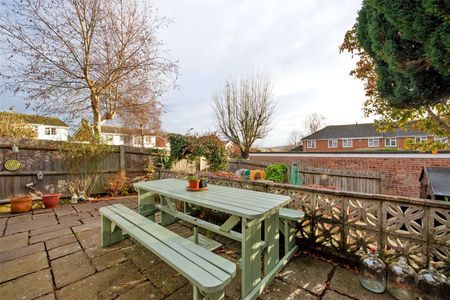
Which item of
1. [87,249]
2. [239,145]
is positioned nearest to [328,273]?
[87,249]

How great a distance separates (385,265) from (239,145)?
10992 millimetres

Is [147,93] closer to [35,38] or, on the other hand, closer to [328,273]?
[35,38]

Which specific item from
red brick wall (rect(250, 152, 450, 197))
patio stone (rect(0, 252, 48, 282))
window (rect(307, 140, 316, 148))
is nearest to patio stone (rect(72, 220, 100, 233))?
patio stone (rect(0, 252, 48, 282))

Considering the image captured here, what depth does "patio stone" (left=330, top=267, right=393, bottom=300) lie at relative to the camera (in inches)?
67.0

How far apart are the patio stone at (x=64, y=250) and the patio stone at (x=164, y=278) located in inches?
50.8

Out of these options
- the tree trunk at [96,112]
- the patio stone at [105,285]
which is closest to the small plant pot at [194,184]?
the patio stone at [105,285]

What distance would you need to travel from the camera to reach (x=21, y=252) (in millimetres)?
2543

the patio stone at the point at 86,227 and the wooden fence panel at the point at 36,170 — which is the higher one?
the wooden fence panel at the point at 36,170

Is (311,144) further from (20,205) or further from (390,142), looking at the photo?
(20,205)

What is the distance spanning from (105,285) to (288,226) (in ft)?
6.98

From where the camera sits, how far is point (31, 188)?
16.1 feet

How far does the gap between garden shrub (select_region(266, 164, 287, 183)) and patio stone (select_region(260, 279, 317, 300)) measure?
5.88 meters

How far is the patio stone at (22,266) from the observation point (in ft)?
6.82

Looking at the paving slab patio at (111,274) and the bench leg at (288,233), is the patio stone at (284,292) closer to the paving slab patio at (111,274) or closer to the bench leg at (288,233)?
the paving slab patio at (111,274)
